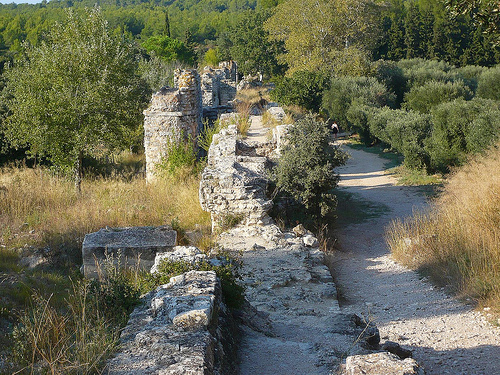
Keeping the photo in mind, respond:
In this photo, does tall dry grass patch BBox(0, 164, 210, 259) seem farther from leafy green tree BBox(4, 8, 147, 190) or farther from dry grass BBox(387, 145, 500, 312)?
dry grass BBox(387, 145, 500, 312)

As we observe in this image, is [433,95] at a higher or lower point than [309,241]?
higher

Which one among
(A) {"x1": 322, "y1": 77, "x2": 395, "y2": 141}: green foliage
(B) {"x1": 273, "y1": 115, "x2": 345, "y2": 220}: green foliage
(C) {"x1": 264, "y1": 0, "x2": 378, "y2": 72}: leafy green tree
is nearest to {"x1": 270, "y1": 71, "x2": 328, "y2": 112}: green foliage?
(A) {"x1": 322, "y1": 77, "x2": 395, "y2": 141}: green foliage

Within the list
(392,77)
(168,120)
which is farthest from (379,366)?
(392,77)

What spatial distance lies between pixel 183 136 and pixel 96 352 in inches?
394

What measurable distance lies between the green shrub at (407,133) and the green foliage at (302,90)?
5819mm

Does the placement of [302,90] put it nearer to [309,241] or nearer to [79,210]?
[79,210]

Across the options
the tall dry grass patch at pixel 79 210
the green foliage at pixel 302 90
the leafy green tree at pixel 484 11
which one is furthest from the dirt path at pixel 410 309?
the green foliage at pixel 302 90

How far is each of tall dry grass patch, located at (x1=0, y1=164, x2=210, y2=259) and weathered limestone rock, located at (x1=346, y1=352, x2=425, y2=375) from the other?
18.1 feet

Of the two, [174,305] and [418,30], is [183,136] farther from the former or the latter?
[418,30]

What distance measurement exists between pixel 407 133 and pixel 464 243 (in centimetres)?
1238

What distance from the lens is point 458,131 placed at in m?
16.4

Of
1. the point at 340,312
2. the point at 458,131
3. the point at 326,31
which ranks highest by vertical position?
the point at 326,31

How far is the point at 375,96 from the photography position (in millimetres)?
27672

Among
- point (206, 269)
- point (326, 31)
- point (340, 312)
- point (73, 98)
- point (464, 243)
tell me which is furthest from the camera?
point (326, 31)
